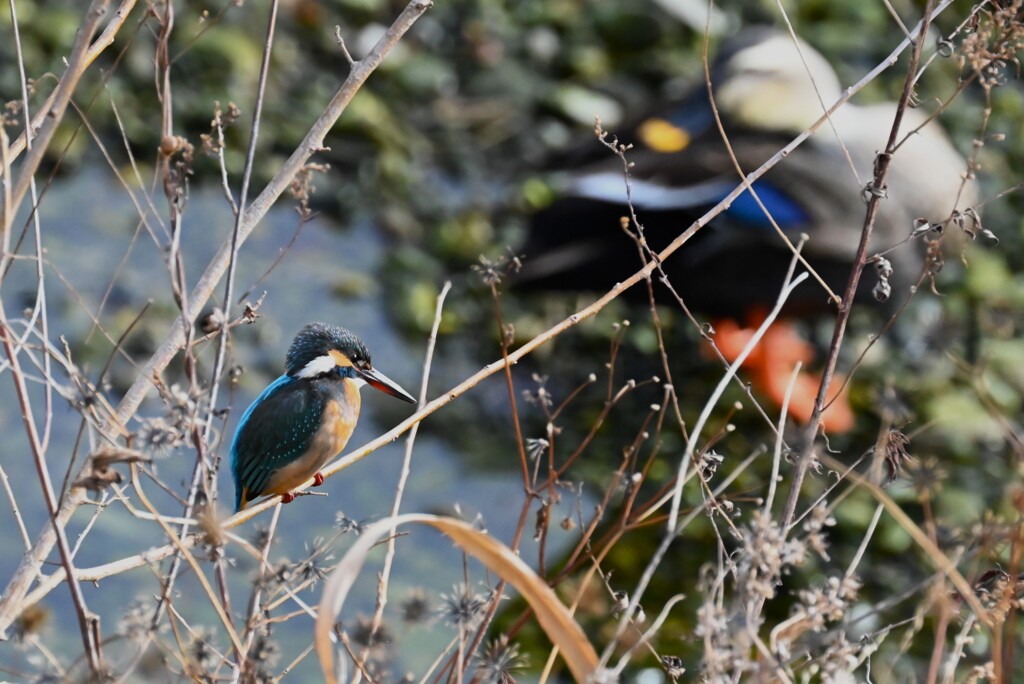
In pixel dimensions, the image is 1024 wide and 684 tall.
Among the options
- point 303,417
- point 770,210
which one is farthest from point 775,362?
point 303,417

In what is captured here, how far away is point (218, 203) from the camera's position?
4512mm

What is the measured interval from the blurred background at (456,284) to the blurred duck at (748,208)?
18cm

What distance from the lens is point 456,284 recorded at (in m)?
4.57

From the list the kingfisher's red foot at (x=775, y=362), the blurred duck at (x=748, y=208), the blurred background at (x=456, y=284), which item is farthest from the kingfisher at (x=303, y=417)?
the kingfisher's red foot at (x=775, y=362)

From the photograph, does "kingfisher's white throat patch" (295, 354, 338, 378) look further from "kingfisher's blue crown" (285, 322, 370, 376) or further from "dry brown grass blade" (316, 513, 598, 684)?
"dry brown grass blade" (316, 513, 598, 684)

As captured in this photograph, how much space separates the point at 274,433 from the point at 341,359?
0.53 ft

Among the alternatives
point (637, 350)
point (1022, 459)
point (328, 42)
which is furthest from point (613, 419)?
point (1022, 459)

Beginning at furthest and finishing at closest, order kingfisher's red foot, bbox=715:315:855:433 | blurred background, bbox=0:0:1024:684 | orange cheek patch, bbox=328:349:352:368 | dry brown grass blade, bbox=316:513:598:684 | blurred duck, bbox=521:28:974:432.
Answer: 1. kingfisher's red foot, bbox=715:315:855:433
2. blurred duck, bbox=521:28:974:432
3. blurred background, bbox=0:0:1024:684
4. orange cheek patch, bbox=328:349:352:368
5. dry brown grass blade, bbox=316:513:598:684

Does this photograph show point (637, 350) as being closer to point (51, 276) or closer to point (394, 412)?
point (394, 412)

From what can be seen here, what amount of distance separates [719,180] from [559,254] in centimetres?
54

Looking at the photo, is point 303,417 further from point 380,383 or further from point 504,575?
point 504,575

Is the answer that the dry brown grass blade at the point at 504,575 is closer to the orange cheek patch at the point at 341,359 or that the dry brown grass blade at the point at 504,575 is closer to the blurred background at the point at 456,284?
the orange cheek patch at the point at 341,359

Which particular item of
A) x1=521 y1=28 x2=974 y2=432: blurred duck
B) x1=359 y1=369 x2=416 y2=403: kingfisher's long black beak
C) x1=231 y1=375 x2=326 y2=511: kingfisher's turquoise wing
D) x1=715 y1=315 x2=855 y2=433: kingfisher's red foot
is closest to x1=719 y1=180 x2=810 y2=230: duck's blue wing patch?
x1=521 y1=28 x2=974 y2=432: blurred duck

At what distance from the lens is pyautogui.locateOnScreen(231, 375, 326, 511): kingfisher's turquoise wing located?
5.70ft
